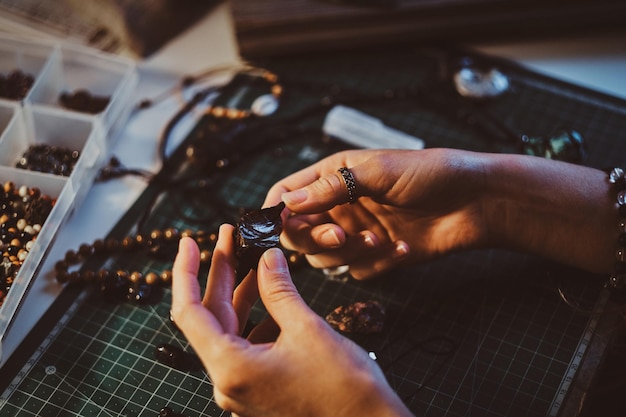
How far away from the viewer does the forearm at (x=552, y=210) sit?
1.52 meters

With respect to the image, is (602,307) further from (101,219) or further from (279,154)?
(101,219)

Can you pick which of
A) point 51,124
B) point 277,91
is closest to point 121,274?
point 51,124

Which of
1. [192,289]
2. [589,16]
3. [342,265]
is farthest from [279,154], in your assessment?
[589,16]

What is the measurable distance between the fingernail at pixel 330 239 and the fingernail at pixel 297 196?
3.6 inches

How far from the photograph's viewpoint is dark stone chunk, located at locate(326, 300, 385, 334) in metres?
1.48

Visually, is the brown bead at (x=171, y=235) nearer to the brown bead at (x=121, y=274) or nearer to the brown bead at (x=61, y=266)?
the brown bead at (x=121, y=274)

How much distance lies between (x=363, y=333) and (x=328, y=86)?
2.69ft

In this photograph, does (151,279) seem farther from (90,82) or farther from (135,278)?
(90,82)

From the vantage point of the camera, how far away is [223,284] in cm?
127

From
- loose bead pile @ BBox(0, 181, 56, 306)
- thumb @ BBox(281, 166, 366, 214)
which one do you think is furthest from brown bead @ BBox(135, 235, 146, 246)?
thumb @ BBox(281, 166, 366, 214)

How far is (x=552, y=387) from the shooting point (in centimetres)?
140

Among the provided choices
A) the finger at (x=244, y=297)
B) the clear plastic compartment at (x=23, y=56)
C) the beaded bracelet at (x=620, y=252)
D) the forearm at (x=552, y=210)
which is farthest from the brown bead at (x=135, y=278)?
the beaded bracelet at (x=620, y=252)

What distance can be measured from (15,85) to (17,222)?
489 millimetres

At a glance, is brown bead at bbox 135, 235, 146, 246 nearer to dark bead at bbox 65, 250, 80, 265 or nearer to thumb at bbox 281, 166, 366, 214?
dark bead at bbox 65, 250, 80, 265
